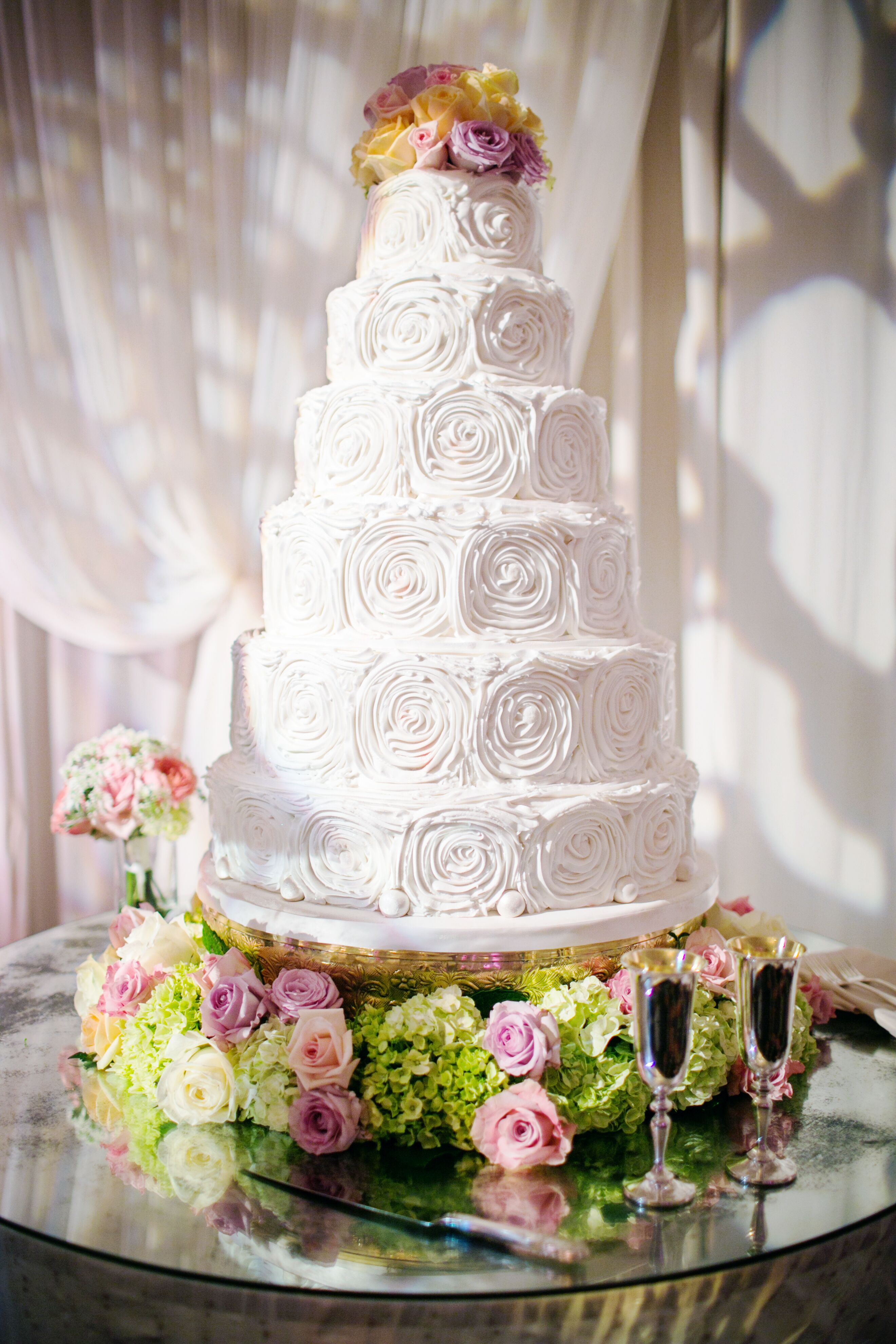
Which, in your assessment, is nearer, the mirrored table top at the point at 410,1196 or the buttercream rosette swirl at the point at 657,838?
the mirrored table top at the point at 410,1196

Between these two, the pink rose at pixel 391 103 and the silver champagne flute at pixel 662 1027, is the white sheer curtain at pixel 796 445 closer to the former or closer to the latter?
the pink rose at pixel 391 103

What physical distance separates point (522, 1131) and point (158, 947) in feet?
3.52

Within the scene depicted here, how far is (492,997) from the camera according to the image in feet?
7.91

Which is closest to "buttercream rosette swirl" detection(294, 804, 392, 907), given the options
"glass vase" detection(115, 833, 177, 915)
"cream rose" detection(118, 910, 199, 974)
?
"cream rose" detection(118, 910, 199, 974)

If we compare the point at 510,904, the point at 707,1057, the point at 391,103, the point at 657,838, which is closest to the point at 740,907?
the point at 657,838

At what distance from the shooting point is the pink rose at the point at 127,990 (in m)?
2.62

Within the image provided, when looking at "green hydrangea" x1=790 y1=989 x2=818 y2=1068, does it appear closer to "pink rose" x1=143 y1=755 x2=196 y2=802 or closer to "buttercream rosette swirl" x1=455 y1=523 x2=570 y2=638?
"buttercream rosette swirl" x1=455 y1=523 x2=570 y2=638

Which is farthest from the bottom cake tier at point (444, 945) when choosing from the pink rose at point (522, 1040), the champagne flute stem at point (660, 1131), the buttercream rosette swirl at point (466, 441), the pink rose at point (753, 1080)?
the buttercream rosette swirl at point (466, 441)

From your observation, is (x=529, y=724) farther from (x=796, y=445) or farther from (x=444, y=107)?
(x=796, y=445)

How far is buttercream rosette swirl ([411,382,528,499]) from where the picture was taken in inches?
101

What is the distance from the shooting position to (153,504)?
13.8 ft

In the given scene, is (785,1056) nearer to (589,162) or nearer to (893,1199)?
(893,1199)

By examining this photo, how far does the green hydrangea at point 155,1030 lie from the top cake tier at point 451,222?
1831 millimetres

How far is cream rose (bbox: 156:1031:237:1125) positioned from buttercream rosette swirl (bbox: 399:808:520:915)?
1.79 feet
